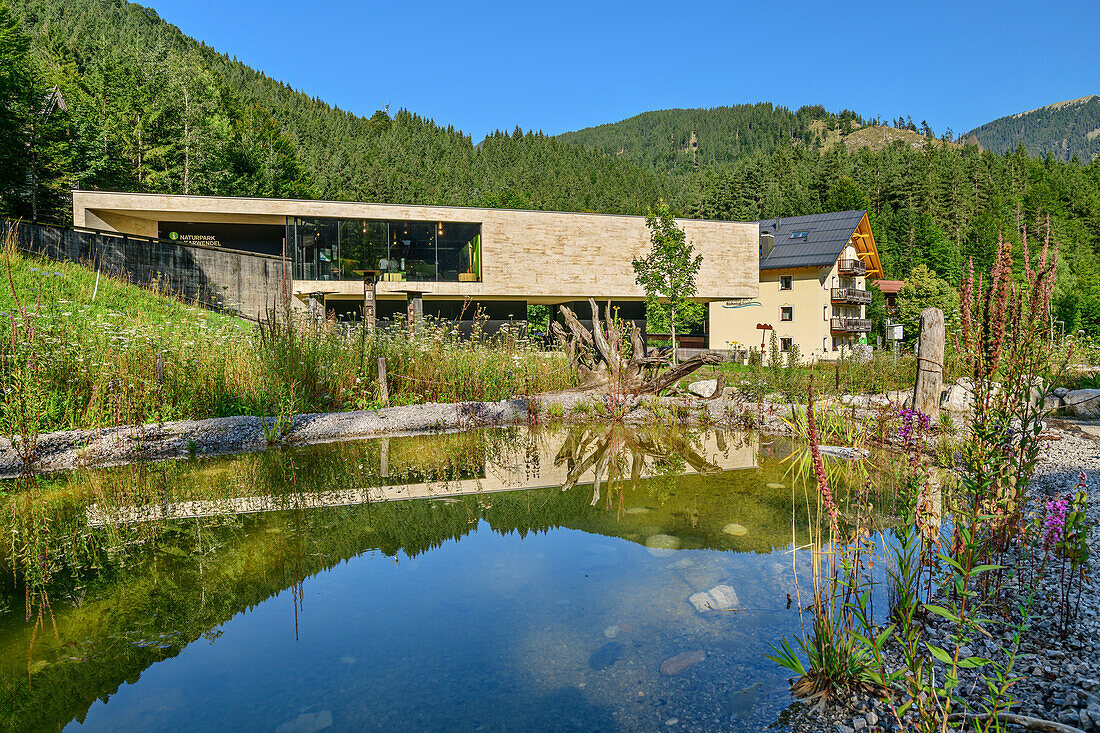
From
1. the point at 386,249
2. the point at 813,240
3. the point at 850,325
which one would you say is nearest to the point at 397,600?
the point at 386,249

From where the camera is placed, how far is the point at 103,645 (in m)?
3.00

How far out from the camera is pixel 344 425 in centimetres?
875

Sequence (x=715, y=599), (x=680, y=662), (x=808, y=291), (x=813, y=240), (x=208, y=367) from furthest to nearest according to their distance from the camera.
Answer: (x=813, y=240) → (x=808, y=291) → (x=208, y=367) → (x=715, y=599) → (x=680, y=662)

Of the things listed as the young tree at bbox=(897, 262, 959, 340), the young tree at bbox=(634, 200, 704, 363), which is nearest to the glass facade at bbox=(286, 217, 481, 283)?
the young tree at bbox=(634, 200, 704, 363)

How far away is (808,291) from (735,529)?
32634mm

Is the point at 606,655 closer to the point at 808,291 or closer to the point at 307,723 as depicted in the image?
the point at 307,723

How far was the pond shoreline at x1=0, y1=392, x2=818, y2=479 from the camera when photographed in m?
6.91

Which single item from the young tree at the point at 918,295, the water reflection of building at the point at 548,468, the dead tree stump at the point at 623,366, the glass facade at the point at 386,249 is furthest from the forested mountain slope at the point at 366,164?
the water reflection of building at the point at 548,468

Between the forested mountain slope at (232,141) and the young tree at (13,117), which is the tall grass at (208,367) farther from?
the forested mountain slope at (232,141)

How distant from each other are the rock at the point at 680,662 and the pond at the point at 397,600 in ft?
0.03

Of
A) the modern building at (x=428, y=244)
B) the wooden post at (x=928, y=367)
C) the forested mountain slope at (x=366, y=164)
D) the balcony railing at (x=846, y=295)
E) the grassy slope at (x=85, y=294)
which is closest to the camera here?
the wooden post at (x=928, y=367)

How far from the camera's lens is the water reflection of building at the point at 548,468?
5.17 m

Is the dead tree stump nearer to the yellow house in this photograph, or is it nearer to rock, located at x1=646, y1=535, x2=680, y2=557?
rock, located at x1=646, y1=535, x2=680, y2=557

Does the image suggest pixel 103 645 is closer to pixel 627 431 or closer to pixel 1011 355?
pixel 1011 355
